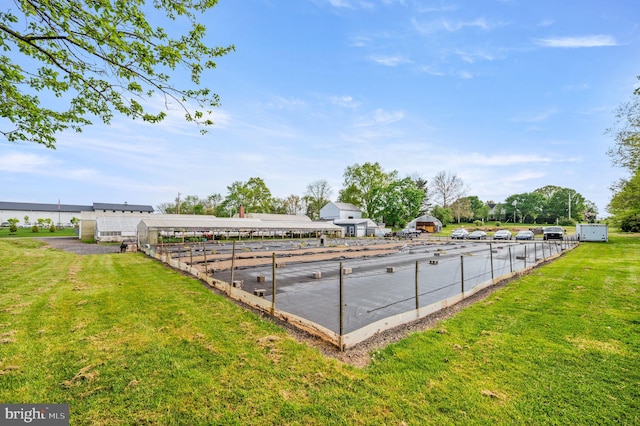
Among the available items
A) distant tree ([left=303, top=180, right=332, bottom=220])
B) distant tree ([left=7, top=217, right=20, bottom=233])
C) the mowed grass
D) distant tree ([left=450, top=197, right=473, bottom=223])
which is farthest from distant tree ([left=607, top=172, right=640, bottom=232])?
distant tree ([left=7, top=217, right=20, bottom=233])

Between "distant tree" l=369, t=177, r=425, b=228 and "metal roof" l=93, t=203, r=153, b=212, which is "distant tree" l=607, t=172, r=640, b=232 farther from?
"metal roof" l=93, t=203, r=153, b=212

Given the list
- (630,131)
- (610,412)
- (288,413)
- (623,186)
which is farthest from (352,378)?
(623,186)

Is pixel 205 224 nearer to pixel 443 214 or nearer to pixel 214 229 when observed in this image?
pixel 214 229

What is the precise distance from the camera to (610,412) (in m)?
2.82

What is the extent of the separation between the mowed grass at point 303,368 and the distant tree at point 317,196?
6504cm

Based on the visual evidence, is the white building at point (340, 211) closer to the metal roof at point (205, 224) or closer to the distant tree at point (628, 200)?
the metal roof at point (205, 224)

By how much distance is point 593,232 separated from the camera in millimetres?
29688

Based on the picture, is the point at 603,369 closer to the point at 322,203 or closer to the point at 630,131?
the point at 630,131

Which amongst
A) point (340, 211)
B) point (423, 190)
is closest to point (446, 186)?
point (423, 190)

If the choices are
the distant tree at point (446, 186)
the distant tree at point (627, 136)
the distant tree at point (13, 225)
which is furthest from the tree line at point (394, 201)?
the distant tree at point (627, 136)

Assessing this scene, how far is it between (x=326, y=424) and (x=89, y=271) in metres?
13.5

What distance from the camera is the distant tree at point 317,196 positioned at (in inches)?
2820

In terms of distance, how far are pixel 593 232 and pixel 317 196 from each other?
53.3 m

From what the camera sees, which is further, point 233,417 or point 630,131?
point 630,131
